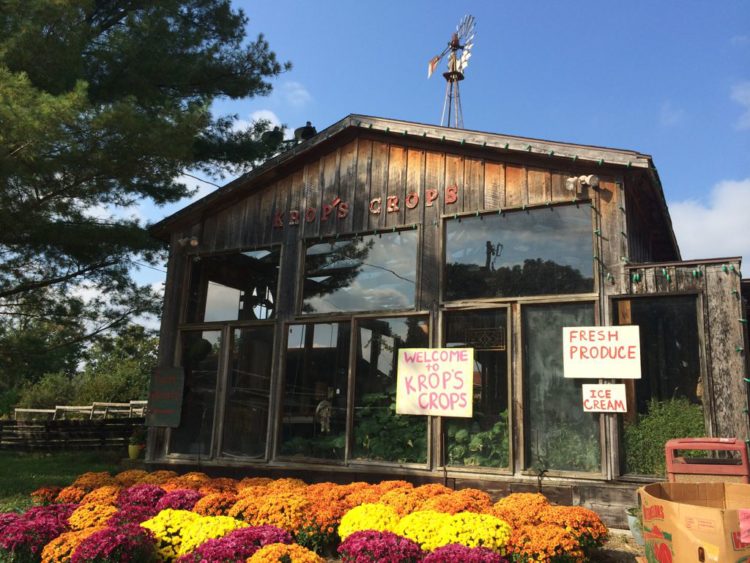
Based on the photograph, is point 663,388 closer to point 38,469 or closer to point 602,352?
point 602,352

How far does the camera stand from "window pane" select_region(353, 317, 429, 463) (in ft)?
27.4

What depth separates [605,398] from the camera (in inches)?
278

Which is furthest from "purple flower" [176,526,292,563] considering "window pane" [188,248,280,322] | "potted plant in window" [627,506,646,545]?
"window pane" [188,248,280,322]

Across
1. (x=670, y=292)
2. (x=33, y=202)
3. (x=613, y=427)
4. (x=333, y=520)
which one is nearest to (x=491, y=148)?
(x=670, y=292)

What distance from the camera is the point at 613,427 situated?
699 cm

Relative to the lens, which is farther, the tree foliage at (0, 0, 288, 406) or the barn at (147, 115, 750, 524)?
the tree foliage at (0, 0, 288, 406)

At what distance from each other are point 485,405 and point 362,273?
9.04 ft

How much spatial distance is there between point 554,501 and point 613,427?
111 centimetres

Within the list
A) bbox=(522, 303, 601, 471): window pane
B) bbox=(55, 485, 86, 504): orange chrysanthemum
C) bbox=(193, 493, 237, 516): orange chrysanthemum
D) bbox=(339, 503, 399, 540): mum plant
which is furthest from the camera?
bbox=(522, 303, 601, 471): window pane

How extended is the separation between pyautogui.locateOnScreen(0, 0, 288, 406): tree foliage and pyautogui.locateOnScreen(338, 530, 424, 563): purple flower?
24.1 feet

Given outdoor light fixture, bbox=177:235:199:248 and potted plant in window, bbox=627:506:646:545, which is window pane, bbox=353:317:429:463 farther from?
outdoor light fixture, bbox=177:235:199:248

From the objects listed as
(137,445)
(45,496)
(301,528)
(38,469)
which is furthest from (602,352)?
(38,469)

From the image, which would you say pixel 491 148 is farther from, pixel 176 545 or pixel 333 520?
pixel 176 545

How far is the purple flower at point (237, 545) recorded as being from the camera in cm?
438
